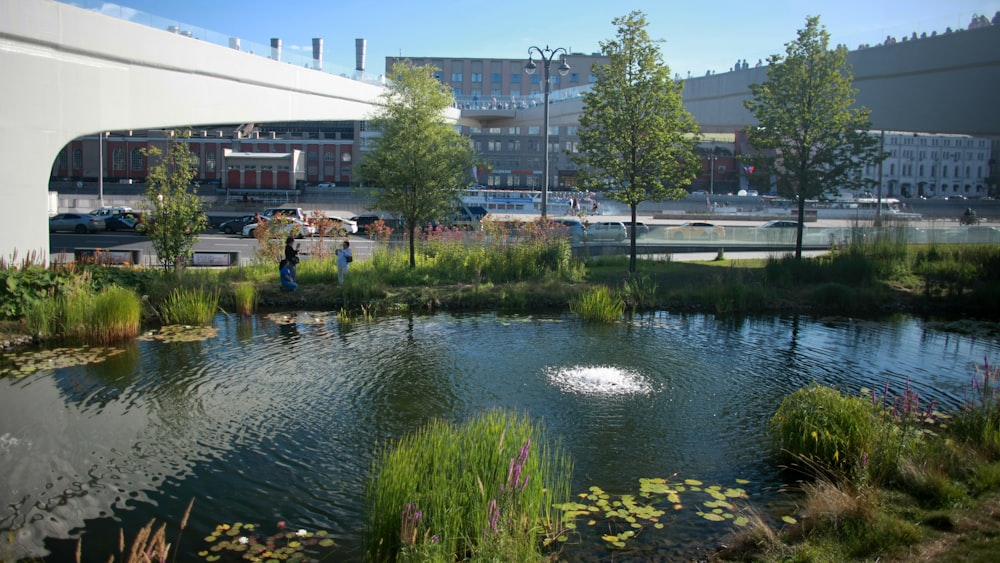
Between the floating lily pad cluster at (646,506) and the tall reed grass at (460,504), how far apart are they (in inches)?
20.2

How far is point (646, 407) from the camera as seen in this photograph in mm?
11055

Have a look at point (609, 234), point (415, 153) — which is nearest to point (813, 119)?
point (609, 234)

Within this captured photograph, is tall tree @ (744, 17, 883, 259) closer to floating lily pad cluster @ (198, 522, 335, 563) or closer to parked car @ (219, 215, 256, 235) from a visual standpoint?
floating lily pad cluster @ (198, 522, 335, 563)

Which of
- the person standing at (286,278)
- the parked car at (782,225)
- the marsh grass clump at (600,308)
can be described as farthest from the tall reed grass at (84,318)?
the parked car at (782,225)

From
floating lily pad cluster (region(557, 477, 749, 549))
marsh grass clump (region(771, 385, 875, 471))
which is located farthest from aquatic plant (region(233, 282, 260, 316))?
marsh grass clump (region(771, 385, 875, 471))

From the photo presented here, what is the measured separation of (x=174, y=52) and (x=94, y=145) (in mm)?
61528

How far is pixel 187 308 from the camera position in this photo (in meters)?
16.8

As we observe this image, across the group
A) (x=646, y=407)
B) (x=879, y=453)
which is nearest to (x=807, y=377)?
(x=646, y=407)

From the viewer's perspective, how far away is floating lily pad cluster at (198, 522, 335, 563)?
677 centimetres

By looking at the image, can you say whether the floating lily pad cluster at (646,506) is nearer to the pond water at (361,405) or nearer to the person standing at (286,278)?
the pond water at (361,405)

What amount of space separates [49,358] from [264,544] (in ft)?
29.5

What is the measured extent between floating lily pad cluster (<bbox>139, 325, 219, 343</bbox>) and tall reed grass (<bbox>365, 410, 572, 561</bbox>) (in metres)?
9.97

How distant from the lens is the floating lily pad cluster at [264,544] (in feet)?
22.2

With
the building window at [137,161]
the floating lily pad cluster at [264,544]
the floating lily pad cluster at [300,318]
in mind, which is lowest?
the floating lily pad cluster at [264,544]
